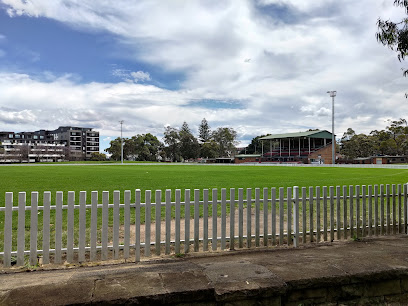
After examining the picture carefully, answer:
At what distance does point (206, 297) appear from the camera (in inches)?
126

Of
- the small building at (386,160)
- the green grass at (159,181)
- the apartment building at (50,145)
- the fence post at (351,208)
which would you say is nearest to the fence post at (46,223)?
the green grass at (159,181)

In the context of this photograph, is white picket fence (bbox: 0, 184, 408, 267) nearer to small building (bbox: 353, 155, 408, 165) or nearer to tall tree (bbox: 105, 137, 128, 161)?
small building (bbox: 353, 155, 408, 165)

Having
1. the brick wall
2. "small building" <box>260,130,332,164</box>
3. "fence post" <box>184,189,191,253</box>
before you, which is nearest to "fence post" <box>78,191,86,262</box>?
"fence post" <box>184,189,191,253</box>

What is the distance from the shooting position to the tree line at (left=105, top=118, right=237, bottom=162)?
362 feet

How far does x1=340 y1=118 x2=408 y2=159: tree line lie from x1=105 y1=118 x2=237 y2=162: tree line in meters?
44.3

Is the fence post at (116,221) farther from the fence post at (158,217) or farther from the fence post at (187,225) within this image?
the fence post at (187,225)

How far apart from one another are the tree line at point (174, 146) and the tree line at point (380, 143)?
44292 millimetres

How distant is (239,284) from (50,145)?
138 m

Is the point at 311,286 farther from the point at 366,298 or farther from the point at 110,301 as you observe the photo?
the point at 110,301

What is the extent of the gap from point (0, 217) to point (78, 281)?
723 centimetres

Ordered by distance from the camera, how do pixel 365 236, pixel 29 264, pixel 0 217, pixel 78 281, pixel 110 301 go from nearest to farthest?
pixel 110 301
pixel 78 281
pixel 29 264
pixel 365 236
pixel 0 217

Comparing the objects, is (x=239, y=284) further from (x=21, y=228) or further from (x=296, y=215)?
(x=21, y=228)

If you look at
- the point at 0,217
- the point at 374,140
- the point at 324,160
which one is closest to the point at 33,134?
the point at 324,160

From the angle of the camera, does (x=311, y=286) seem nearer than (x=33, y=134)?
Yes
